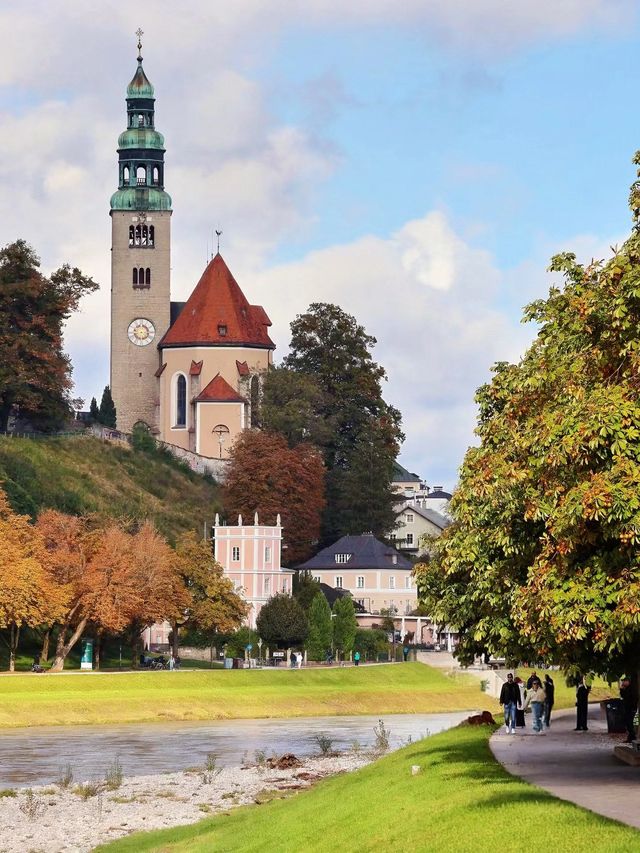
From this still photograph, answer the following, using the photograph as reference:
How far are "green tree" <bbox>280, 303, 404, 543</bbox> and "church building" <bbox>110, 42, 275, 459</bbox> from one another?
6.07 m

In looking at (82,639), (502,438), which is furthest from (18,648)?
(502,438)

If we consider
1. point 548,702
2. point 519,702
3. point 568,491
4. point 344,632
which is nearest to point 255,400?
point 344,632

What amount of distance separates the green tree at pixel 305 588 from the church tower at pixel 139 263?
25214mm

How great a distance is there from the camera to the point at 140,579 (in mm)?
98875

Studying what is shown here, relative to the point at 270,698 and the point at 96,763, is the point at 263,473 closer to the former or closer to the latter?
the point at 270,698

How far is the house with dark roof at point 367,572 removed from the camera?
143 meters

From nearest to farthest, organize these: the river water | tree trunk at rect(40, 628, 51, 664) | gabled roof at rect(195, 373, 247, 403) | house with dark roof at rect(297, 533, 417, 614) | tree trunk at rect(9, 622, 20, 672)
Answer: the river water < tree trunk at rect(9, 622, 20, 672) < tree trunk at rect(40, 628, 51, 664) < house with dark roof at rect(297, 533, 417, 614) < gabled roof at rect(195, 373, 247, 403)

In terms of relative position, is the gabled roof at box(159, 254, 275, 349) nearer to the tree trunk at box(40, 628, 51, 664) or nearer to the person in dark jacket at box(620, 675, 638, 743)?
the tree trunk at box(40, 628, 51, 664)

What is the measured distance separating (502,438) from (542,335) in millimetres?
2654

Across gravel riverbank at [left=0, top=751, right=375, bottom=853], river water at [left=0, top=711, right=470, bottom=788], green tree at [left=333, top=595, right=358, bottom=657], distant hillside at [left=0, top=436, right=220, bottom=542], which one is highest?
distant hillside at [left=0, top=436, right=220, bottom=542]

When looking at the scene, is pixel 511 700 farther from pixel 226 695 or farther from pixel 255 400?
pixel 255 400

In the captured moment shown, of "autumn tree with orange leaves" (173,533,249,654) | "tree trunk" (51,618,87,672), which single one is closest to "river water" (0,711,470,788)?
"tree trunk" (51,618,87,672)

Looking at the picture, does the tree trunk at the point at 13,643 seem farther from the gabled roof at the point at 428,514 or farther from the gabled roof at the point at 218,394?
the gabled roof at the point at 428,514

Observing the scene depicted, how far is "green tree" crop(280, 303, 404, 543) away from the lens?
468ft
